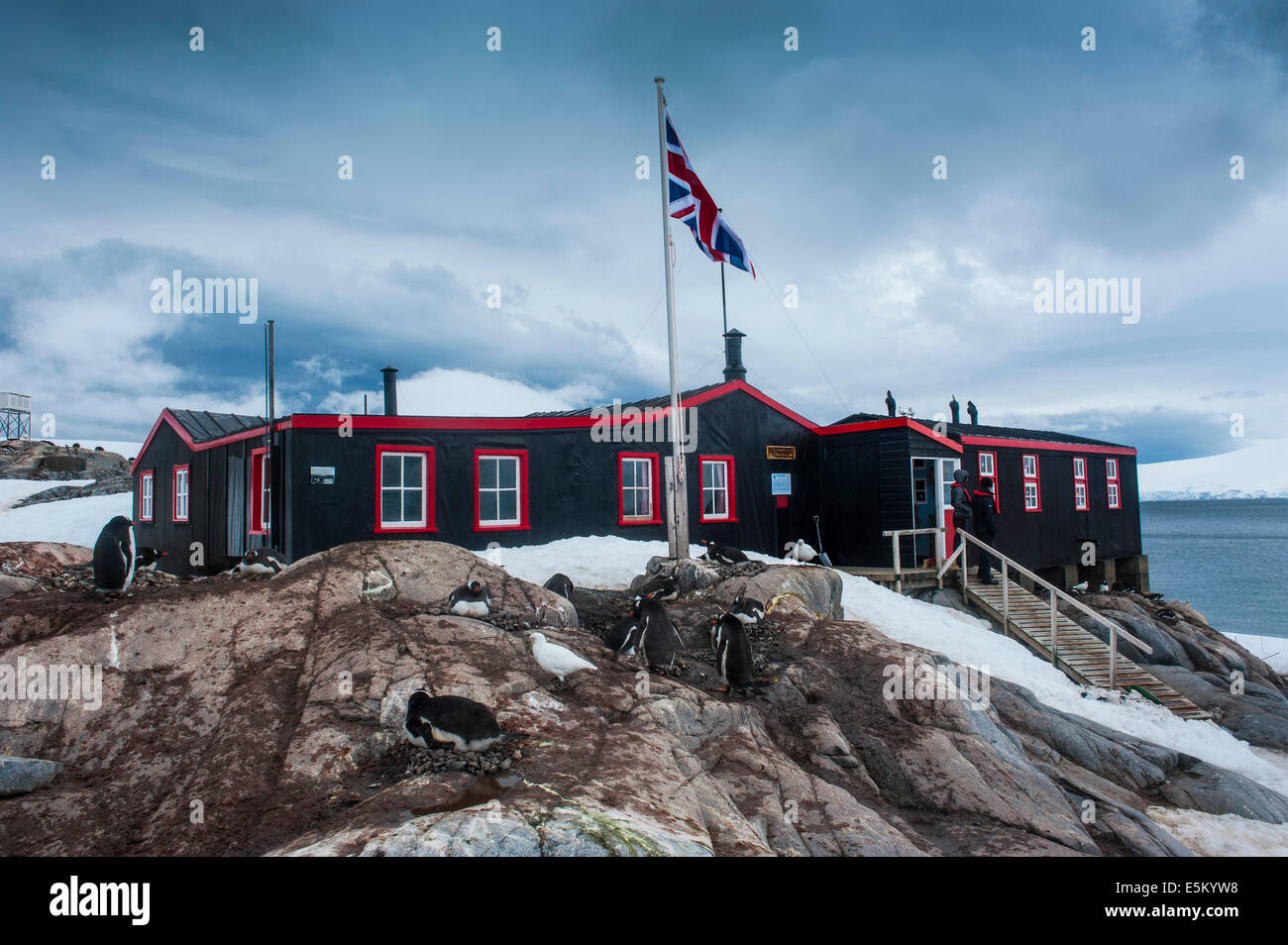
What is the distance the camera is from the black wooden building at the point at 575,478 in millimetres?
16031

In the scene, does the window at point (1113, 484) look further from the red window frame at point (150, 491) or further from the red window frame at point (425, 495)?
the red window frame at point (150, 491)

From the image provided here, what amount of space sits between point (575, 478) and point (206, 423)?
497 inches

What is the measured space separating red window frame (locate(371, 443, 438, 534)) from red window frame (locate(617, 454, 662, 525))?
479cm

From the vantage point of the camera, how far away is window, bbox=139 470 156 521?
80.1 ft

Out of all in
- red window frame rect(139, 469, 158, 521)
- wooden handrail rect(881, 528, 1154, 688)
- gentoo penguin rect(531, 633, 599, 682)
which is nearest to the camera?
gentoo penguin rect(531, 633, 599, 682)

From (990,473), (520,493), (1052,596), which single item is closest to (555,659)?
(520,493)

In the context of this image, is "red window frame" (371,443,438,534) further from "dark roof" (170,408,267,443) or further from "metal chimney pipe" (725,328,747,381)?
"metal chimney pipe" (725,328,747,381)

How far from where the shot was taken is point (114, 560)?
7895 mm

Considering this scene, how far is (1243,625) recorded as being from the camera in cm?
4250

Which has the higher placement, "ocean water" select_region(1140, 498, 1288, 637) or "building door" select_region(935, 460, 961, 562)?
"building door" select_region(935, 460, 961, 562)

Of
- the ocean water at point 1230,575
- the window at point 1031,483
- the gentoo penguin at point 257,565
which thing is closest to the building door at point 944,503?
the window at point 1031,483

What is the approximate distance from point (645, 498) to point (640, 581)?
5.19m

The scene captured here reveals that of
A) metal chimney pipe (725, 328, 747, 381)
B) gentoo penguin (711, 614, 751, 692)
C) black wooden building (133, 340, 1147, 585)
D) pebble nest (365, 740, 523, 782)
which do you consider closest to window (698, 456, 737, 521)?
black wooden building (133, 340, 1147, 585)

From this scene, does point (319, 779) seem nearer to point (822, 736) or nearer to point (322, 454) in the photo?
point (822, 736)
